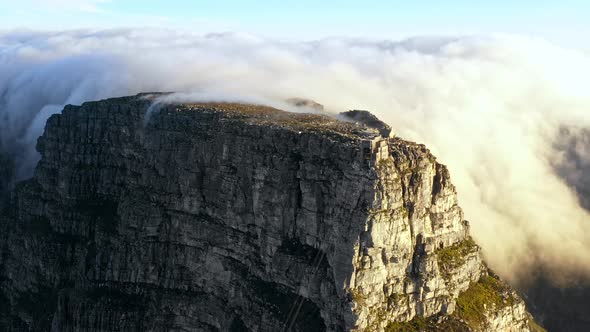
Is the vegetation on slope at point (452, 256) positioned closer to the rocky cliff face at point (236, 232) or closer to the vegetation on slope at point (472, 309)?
the rocky cliff face at point (236, 232)

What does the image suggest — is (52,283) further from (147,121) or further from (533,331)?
(533,331)

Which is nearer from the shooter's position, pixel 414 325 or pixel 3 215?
pixel 414 325

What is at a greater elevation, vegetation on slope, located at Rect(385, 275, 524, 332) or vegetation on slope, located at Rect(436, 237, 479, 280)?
vegetation on slope, located at Rect(436, 237, 479, 280)

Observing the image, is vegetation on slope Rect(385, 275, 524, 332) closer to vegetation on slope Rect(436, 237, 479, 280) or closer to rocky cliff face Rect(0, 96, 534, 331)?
rocky cliff face Rect(0, 96, 534, 331)

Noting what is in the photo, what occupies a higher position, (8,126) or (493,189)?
(8,126)

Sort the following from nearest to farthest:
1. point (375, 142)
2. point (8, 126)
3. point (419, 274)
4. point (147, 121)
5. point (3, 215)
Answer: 1. point (375, 142)
2. point (419, 274)
3. point (147, 121)
4. point (3, 215)
5. point (8, 126)

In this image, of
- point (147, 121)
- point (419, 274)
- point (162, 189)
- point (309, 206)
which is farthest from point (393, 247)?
point (147, 121)

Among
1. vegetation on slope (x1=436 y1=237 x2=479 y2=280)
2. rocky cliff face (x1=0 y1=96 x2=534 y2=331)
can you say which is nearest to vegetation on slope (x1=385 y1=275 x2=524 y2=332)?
rocky cliff face (x1=0 y1=96 x2=534 y2=331)

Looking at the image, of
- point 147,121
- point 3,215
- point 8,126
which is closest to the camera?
point 147,121

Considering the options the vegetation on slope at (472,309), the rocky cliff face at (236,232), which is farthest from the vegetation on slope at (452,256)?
the vegetation on slope at (472,309)
